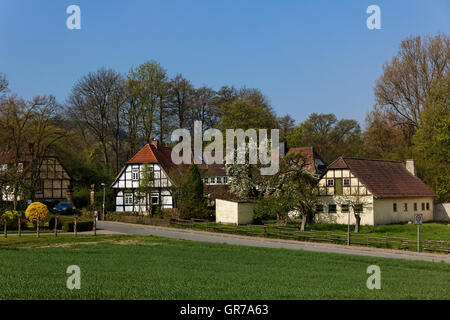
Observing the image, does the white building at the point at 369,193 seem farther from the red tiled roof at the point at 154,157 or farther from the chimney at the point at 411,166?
the red tiled roof at the point at 154,157

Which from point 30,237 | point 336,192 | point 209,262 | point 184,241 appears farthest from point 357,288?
point 336,192

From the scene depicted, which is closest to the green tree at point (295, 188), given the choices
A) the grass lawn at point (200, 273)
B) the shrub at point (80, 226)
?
the grass lawn at point (200, 273)

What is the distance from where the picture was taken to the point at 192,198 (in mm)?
49094

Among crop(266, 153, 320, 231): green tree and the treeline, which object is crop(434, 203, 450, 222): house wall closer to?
the treeline

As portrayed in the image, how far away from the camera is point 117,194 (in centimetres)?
5962

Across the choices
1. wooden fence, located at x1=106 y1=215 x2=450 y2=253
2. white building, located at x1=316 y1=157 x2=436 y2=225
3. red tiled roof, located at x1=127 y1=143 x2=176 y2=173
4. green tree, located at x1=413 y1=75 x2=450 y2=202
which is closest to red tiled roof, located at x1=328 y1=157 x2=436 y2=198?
white building, located at x1=316 y1=157 x2=436 y2=225

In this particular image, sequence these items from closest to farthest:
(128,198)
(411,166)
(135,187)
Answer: (411,166)
(135,187)
(128,198)

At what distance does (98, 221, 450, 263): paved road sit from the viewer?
31.7 meters

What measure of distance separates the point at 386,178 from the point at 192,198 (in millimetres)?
19347

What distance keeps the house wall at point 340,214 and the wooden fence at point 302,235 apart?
7337 millimetres

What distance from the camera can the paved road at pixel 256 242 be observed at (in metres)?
31.7

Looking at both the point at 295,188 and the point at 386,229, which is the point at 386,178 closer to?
the point at 386,229

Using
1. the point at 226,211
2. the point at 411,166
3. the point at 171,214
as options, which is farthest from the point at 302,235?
the point at 411,166
